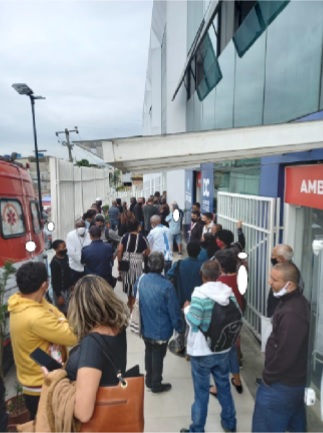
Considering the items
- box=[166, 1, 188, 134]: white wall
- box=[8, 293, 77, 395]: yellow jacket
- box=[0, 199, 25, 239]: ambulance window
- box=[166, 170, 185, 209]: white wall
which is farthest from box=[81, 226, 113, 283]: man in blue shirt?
box=[166, 1, 188, 134]: white wall

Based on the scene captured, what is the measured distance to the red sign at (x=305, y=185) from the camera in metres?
3.60

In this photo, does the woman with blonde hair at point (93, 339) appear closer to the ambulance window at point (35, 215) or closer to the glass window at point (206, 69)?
the ambulance window at point (35, 215)

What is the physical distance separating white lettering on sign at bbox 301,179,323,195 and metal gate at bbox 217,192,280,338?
524 mm

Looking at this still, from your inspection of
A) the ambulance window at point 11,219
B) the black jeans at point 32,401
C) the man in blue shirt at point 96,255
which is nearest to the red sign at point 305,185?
the man in blue shirt at point 96,255

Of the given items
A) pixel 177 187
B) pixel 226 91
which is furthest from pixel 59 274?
pixel 177 187

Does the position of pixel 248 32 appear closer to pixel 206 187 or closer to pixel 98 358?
pixel 206 187

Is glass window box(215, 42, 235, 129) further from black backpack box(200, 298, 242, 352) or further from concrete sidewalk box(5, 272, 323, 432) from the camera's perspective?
black backpack box(200, 298, 242, 352)

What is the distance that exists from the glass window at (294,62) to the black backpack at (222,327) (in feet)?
8.48

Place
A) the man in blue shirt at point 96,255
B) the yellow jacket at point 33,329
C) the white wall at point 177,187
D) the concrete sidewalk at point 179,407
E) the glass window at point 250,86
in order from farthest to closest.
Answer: the white wall at point 177,187 < the glass window at point 250,86 < the man in blue shirt at point 96,255 < the concrete sidewalk at point 179,407 < the yellow jacket at point 33,329

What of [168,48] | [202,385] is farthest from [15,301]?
[168,48]

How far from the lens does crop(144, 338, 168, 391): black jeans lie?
371 centimetres

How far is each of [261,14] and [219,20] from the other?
233cm

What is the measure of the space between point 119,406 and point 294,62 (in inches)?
175

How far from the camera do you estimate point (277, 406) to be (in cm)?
240
